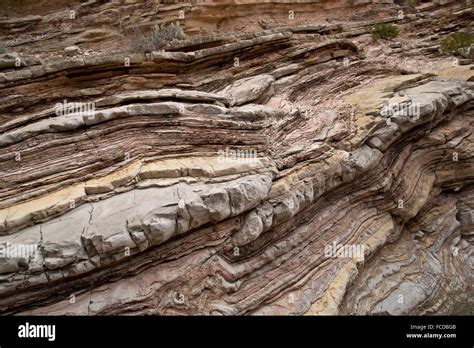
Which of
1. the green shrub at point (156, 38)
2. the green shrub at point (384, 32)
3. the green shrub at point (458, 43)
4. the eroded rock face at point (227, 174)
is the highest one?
the green shrub at point (384, 32)

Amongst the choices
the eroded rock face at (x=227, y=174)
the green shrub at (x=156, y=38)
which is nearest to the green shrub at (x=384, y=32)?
the eroded rock face at (x=227, y=174)

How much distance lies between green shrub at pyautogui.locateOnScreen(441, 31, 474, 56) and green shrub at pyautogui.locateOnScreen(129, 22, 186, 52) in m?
7.94

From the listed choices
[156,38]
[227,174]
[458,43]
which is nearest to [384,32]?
[458,43]

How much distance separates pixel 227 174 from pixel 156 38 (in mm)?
4724

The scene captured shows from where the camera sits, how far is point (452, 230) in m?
9.46

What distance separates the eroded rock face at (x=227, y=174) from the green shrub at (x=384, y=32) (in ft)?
6.28

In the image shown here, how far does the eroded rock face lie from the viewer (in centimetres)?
577

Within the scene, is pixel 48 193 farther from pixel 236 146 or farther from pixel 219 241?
pixel 236 146

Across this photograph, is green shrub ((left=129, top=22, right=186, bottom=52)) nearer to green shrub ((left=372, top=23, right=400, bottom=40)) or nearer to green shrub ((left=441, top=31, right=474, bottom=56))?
green shrub ((left=372, top=23, right=400, bottom=40))

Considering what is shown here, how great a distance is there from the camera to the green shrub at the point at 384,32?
1295 centimetres

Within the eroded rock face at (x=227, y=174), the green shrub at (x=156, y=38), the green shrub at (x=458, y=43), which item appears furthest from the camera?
the green shrub at (x=458, y=43)

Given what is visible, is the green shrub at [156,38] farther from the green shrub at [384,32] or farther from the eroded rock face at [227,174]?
the green shrub at [384,32]

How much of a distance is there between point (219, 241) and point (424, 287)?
4.73 metres

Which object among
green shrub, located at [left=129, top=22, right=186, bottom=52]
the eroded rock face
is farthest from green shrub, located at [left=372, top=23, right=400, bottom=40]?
green shrub, located at [left=129, top=22, right=186, bottom=52]
